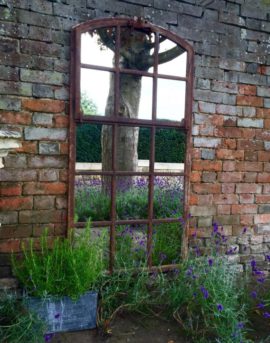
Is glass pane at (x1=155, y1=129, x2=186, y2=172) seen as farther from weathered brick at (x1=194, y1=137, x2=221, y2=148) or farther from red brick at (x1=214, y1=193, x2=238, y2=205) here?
red brick at (x1=214, y1=193, x2=238, y2=205)

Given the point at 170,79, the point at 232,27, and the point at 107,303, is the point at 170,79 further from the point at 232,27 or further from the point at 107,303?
the point at 107,303

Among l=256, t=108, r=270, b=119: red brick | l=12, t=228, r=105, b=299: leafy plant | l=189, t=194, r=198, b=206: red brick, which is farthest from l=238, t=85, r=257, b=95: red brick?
l=12, t=228, r=105, b=299: leafy plant

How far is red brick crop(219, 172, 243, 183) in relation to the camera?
12.8 ft

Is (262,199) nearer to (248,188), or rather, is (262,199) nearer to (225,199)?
(248,188)

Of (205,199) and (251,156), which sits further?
(251,156)

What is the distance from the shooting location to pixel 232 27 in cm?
382

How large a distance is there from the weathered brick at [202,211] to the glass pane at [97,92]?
137cm

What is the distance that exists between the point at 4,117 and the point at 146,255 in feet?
6.14

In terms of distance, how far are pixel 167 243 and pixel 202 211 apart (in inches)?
20.3

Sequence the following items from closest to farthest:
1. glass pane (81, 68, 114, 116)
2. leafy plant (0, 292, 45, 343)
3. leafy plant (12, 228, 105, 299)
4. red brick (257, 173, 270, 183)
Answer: leafy plant (0, 292, 45, 343) < leafy plant (12, 228, 105, 299) < glass pane (81, 68, 114, 116) < red brick (257, 173, 270, 183)

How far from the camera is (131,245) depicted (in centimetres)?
360

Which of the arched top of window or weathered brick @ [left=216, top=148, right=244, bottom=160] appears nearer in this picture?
the arched top of window

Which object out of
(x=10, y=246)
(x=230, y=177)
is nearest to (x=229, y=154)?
(x=230, y=177)

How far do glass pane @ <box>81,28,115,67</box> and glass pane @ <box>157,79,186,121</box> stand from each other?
1.92 feet
